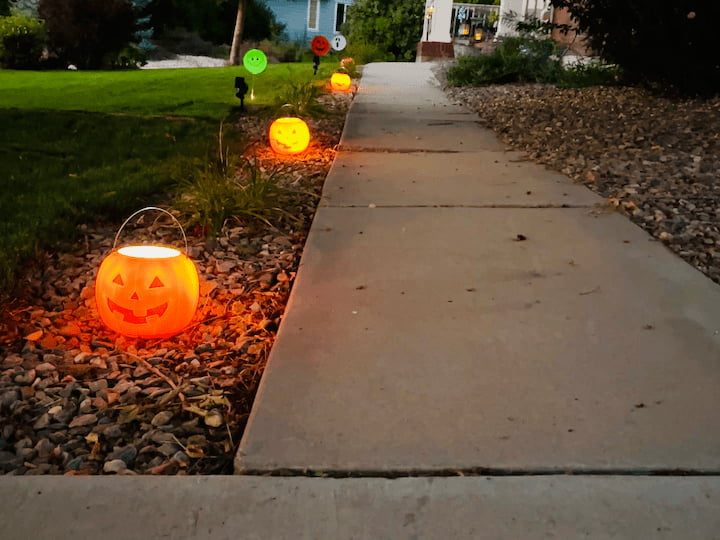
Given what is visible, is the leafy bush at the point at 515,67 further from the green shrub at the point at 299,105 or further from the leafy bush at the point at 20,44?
the leafy bush at the point at 20,44

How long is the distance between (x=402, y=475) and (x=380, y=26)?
92.3 ft

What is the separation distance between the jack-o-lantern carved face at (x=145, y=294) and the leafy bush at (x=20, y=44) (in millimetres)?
20511

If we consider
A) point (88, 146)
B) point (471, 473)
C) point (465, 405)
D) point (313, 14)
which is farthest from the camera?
point (313, 14)

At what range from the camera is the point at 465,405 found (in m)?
2.40

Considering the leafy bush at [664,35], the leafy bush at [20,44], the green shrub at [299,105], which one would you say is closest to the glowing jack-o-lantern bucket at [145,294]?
the green shrub at [299,105]

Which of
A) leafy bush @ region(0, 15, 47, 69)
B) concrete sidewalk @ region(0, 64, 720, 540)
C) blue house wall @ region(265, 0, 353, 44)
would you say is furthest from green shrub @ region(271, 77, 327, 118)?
blue house wall @ region(265, 0, 353, 44)

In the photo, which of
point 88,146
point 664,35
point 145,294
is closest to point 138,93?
point 88,146

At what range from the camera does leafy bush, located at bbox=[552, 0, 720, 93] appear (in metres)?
8.38

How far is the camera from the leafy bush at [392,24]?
92.7 feet

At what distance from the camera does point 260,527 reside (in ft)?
5.93

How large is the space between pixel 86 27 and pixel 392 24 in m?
12.2

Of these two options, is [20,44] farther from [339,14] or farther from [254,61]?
[339,14]

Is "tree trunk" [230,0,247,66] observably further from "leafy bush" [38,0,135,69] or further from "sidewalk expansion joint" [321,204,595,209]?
"sidewalk expansion joint" [321,204,595,209]

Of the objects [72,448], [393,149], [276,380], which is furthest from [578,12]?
[72,448]
